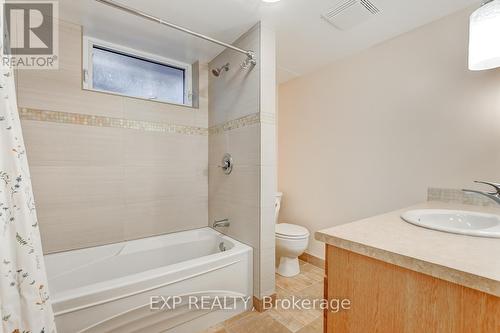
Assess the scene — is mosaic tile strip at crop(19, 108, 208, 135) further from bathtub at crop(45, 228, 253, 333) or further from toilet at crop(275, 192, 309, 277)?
toilet at crop(275, 192, 309, 277)

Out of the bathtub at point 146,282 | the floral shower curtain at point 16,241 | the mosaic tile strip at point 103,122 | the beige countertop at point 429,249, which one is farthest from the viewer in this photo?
the mosaic tile strip at point 103,122

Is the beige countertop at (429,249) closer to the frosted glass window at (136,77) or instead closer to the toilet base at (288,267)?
the toilet base at (288,267)

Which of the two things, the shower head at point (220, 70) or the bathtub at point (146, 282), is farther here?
the shower head at point (220, 70)

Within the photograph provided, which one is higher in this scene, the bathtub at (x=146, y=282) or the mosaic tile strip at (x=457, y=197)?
the mosaic tile strip at (x=457, y=197)

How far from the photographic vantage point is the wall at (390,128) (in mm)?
1470

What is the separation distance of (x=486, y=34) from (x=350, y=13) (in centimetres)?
82

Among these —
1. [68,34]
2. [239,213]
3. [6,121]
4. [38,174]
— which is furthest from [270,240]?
[68,34]

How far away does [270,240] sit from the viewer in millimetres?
1758

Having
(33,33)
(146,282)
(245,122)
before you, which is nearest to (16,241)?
(146,282)

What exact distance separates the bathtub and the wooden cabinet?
89 cm

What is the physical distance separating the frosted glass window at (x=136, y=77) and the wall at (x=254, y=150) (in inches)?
24.2

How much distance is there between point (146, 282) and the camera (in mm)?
1255

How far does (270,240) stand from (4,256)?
4.77ft

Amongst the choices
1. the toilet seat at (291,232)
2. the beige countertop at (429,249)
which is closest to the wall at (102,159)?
the toilet seat at (291,232)
